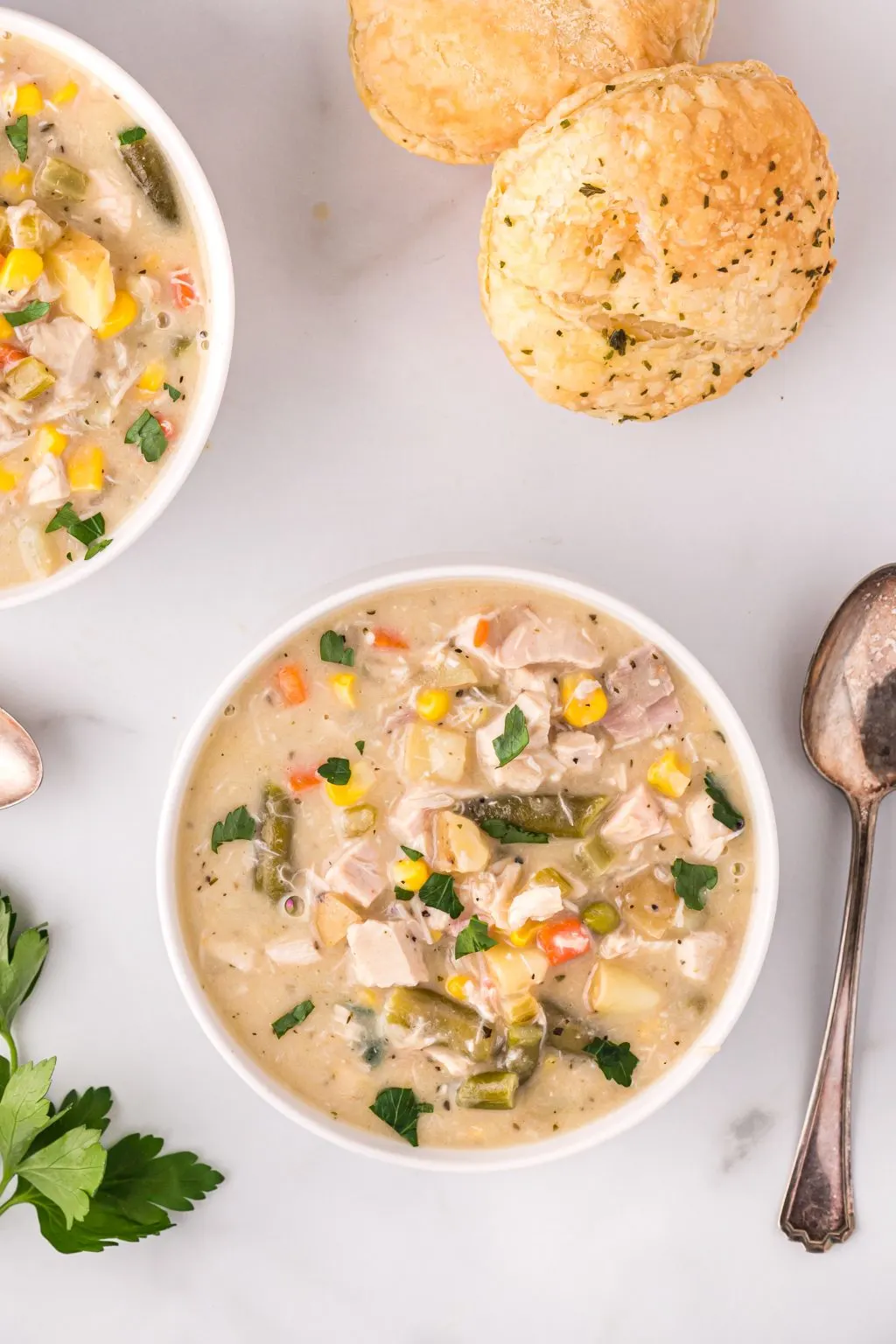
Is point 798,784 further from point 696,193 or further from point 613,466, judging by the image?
point 696,193

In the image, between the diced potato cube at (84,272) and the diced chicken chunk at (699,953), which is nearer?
the diced potato cube at (84,272)

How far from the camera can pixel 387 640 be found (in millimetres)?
2627

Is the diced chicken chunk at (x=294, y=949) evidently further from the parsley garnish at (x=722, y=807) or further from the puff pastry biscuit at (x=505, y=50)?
the puff pastry biscuit at (x=505, y=50)

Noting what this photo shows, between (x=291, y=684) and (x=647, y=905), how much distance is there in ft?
3.22

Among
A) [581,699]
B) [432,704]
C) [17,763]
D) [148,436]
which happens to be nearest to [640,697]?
[581,699]

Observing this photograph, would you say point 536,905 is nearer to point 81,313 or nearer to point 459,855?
point 459,855

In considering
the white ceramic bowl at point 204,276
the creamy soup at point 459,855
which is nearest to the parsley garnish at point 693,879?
the creamy soup at point 459,855

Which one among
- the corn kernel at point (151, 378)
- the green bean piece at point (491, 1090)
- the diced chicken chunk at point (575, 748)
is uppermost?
the corn kernel at point (151, 378)

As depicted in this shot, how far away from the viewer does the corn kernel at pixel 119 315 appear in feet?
8.21

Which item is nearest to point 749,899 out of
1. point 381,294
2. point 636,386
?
point 636,386

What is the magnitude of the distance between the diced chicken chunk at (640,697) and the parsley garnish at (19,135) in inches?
67.4

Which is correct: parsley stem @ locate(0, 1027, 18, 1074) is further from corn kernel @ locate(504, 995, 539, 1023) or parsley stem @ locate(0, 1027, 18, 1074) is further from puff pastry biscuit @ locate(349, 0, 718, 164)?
puff pastry biscuit @ locate(349, 0, 718, 164)

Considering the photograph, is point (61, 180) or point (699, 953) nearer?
point (61, 180)

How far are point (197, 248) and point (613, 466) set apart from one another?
3.82ft
